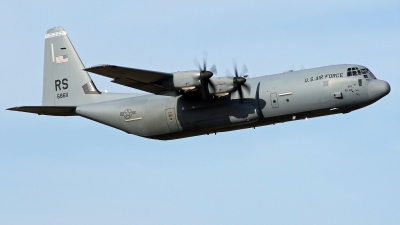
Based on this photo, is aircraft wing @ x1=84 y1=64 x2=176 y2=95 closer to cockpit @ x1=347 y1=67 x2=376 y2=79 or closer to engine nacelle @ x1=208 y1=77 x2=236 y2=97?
engine nacelle @ x1=208 y1=77 x2=236 y2=97

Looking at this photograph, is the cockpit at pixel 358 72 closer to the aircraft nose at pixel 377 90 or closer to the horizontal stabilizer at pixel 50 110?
the aircraft nose at pixel 377 90

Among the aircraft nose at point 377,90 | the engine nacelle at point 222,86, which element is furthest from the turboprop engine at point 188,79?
the aircraft nose at point 377,90

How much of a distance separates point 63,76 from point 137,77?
6788 millimetres

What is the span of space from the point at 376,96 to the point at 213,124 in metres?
6.59

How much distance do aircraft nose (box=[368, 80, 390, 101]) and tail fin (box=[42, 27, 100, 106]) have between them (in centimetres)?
1261

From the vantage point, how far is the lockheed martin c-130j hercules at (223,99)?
92.8 ft

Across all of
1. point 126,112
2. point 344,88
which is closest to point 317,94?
point 344,88

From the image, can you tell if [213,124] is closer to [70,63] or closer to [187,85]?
[187,85]

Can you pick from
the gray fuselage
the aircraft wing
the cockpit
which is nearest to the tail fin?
the gray fuselage

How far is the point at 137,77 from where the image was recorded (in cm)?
2861

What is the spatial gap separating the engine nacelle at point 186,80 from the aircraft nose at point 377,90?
6.76 meters

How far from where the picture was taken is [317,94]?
93.2 feet

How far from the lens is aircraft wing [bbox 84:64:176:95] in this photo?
2753 centimetres

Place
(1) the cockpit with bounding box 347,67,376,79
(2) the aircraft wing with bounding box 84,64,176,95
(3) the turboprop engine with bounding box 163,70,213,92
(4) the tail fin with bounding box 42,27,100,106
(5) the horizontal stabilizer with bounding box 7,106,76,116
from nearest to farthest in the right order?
(2) the aircraft wing with bounding box 84,64,176,95, (3) the turboprop engine with bounding box 163,70,213,92, (1) the cockpit with bounding box 347,67,376,79, (5) the horizontal stabilizer with bounding box 7,106,76,116, (4) the tail fin with bounding box 42,27,100,106
